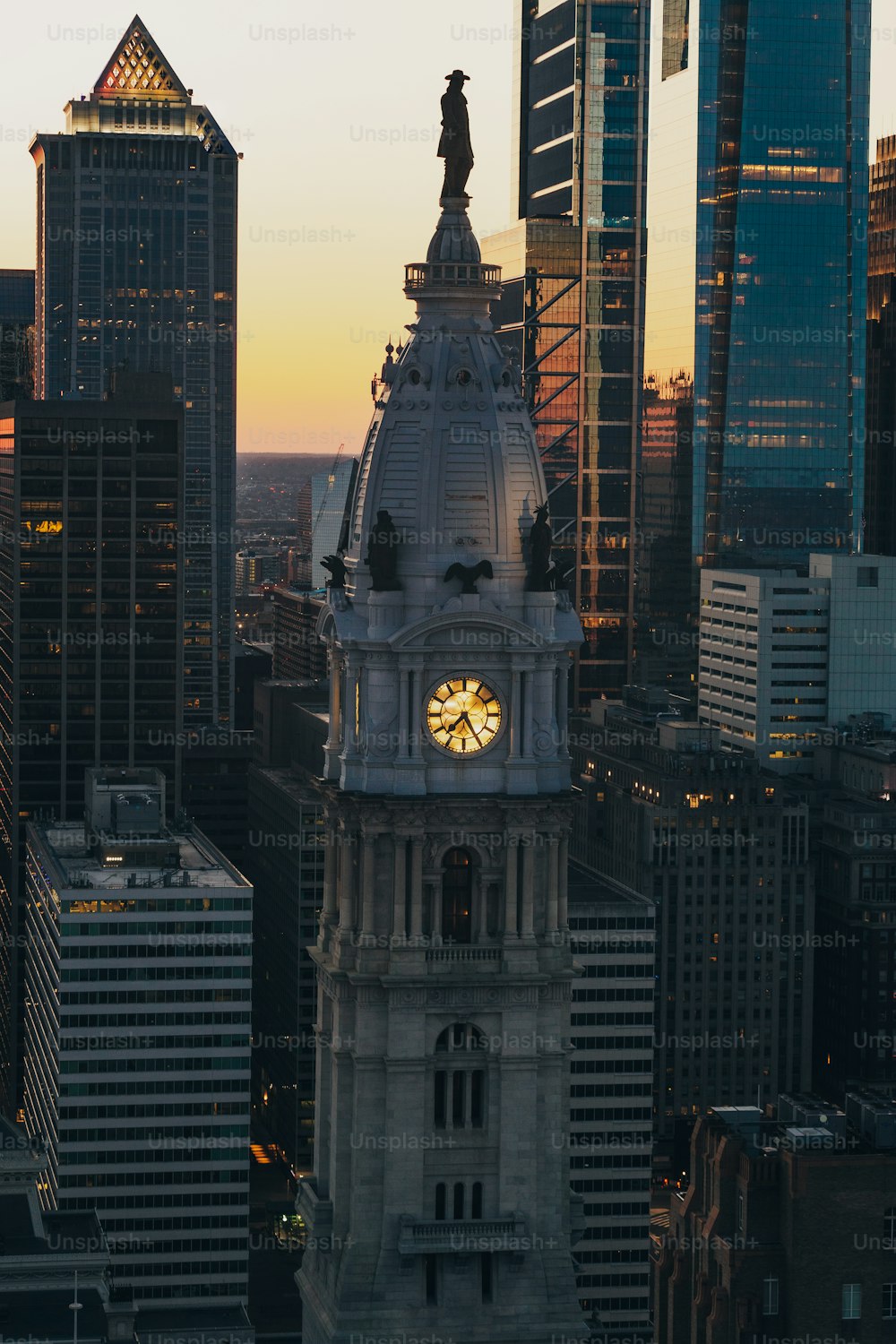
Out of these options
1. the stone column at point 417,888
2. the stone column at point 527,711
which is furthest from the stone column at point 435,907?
the stone column at point 527,711

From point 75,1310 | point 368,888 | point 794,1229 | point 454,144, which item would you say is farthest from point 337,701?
point 794,1229

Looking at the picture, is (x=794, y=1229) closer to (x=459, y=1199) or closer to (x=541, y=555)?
(x=459, y=1199)

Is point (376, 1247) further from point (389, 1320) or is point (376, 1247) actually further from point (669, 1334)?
point (669, 1334)

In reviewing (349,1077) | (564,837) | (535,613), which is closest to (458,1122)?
(349,1077)

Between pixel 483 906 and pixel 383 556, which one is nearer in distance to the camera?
pixel 383 556

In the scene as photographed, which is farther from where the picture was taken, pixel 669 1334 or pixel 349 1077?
pixel 669 1334

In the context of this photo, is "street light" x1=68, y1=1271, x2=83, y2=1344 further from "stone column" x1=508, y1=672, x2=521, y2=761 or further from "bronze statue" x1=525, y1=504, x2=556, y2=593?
"bronze statue" x1=525, y1=504, x2=556, y2=593

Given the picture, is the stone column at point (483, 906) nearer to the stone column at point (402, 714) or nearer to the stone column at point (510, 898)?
the stone column at point (510, 898)
